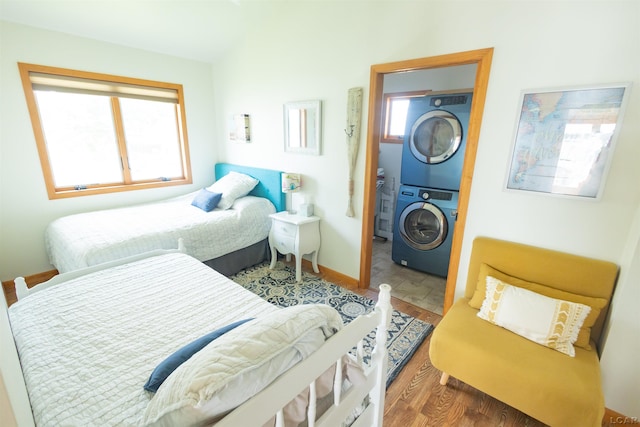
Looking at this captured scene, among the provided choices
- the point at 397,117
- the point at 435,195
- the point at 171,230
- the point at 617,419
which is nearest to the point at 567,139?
the point at 435,195

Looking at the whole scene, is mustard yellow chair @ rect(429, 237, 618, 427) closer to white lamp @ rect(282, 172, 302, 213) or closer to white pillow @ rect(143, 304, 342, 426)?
white pillow @ rect(143, 304, 342, 426)

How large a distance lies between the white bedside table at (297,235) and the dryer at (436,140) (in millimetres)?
1172

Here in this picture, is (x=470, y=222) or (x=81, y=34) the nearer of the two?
(x=470, y=222)

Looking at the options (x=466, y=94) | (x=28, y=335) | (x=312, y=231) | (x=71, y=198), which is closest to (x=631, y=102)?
(x=466, y=94)

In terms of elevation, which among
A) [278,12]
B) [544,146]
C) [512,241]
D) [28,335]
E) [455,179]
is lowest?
[28,335]

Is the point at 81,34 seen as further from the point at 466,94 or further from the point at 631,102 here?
the point at 631,102

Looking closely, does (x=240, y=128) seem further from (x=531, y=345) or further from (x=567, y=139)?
(x=531, y=345)

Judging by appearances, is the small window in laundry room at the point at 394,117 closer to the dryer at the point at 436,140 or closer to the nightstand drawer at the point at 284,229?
the dryer at the point at 436,140

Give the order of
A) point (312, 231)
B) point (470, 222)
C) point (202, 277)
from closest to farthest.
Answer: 1. point (202, 277)
2. point (470, 222)
3. point (312, 231)

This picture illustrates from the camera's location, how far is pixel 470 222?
2016 millimetres

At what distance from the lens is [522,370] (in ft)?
4.41

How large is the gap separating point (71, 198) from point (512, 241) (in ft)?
13.8

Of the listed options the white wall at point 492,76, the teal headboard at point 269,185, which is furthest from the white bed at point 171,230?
the white wall at point 492,76

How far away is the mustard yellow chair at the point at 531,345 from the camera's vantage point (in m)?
1.27
